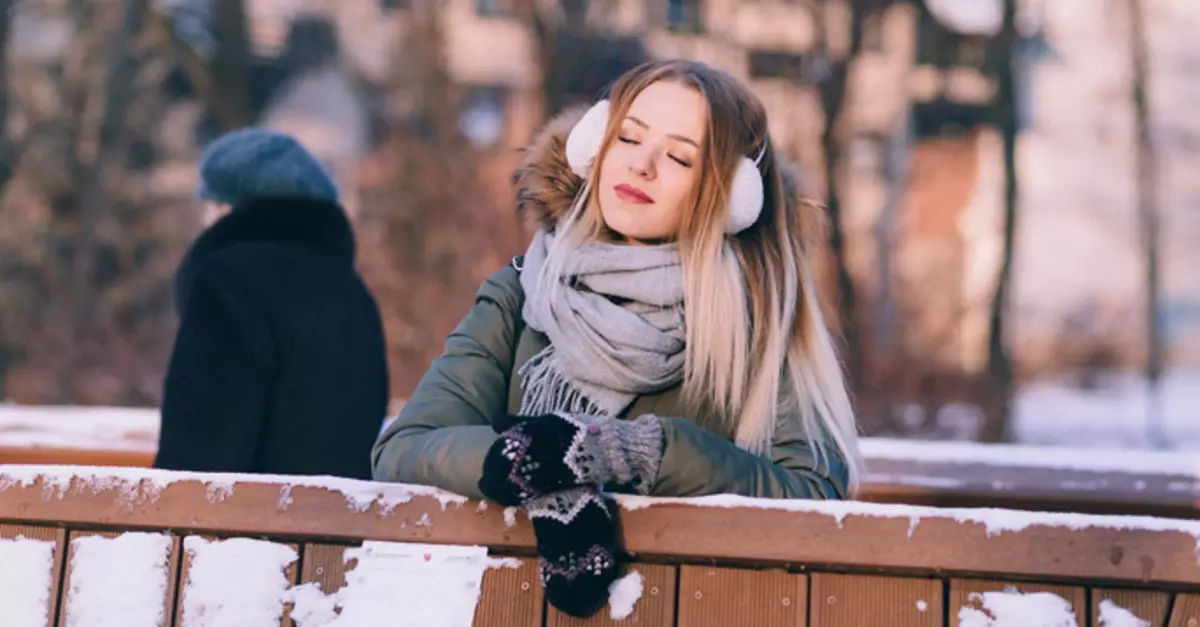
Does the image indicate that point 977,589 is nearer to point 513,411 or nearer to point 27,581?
point 513,411

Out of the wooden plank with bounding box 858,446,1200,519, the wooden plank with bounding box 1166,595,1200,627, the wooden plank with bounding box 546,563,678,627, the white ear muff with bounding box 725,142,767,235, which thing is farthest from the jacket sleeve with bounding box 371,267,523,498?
the wooden plank with bounding box 858,446,1200,519

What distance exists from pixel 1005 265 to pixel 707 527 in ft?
45.9

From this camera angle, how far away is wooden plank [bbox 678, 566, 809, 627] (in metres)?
1.93

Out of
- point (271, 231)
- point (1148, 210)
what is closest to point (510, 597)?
point (271, 231)

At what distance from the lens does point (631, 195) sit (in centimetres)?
250

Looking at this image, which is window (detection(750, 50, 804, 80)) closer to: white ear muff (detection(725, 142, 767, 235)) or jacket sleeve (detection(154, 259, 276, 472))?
jacket sleeve (detection(154, 259, 276, 472))

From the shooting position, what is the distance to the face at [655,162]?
2496 millimetres

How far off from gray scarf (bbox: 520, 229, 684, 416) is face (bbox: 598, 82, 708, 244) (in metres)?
0.08

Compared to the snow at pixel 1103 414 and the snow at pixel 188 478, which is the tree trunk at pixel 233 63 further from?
the snow at pixel 188 478

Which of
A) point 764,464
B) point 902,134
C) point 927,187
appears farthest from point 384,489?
point 927,187

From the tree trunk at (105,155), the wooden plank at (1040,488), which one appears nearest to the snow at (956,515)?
the wooden plank at (1040,488)

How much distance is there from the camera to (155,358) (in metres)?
16.2

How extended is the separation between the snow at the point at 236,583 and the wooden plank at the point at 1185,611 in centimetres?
131

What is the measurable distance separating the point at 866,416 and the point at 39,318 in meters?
10.1
